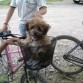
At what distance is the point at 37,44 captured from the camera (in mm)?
3873

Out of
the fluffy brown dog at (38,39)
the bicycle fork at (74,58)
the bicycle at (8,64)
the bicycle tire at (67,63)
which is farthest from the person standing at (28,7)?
the bicycle fork at (74,58)

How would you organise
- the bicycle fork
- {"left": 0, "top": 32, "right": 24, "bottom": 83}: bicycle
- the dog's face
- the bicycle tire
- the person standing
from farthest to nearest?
1. the bicycle tire
2. the bicycle fork
3. {"left": 0, "top": 32, "right": 24, "bottom": 83}: bicycle
4. the person standing
5. the dog's face

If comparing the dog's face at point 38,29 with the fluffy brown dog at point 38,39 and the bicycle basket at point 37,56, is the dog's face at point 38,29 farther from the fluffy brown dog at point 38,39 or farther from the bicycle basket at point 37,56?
the bicycle basket at point 37,56

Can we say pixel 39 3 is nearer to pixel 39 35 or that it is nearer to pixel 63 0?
pixel 39 35

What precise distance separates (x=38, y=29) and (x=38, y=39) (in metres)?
0.16

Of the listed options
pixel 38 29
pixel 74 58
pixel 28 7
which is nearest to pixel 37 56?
pixel 38 29

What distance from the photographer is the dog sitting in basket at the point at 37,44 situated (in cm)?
375

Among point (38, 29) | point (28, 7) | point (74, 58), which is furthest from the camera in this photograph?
point (74, 58)

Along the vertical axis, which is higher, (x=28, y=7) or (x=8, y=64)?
(x=28, y=7)

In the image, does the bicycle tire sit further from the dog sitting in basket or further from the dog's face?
the dog's face

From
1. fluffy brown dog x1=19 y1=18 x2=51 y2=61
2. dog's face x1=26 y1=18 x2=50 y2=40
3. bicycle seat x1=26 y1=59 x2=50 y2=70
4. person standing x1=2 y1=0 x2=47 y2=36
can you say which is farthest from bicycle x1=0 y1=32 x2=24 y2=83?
dog's face x1=26 y1=18 x2=50 y2=40

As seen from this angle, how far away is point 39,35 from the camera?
12.3 ft

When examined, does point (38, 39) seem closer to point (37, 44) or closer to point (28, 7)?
point (37, 44)

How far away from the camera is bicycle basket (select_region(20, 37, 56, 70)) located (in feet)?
12.6
